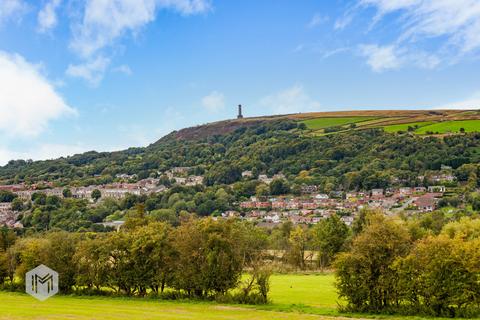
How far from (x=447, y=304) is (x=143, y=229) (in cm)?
2477

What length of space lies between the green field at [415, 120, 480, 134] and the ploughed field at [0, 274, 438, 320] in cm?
14104

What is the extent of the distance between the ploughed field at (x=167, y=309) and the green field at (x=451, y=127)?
141036 millimetres

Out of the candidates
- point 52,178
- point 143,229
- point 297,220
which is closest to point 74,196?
point 52,178

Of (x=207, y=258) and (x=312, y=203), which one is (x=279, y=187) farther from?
(x=207, y=258)

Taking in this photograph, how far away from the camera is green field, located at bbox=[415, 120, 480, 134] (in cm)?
16388

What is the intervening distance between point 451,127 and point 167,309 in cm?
15961

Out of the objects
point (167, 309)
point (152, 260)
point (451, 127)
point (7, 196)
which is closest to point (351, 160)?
point (451, 127)

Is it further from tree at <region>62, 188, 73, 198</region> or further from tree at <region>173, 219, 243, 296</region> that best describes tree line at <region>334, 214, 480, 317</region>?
tree at <region>62, 188, 73, 198</region>

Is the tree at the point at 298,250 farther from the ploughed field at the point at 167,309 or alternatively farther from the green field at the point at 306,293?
the ploughed field at the point at 167,309

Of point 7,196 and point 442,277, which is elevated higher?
point 442,277

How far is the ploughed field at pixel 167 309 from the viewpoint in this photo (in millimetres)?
28866

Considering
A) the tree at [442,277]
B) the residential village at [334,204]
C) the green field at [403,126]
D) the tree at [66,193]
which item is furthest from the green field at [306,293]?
the green field at [403,126]

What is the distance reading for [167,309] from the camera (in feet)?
107

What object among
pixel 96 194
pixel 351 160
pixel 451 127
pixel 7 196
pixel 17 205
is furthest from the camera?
pixel 451 127
